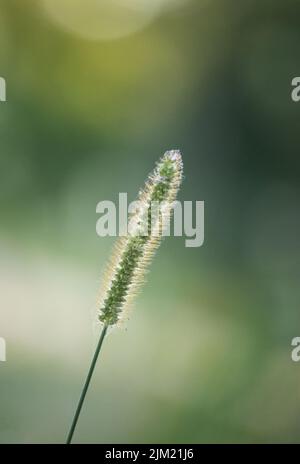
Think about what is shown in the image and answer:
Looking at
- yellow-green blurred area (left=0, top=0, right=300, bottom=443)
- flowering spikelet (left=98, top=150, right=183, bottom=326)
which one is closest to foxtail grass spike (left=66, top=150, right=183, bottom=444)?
flowering spikelet (left=98, top=150, right=183, bottom=326)

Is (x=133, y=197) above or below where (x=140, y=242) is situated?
above

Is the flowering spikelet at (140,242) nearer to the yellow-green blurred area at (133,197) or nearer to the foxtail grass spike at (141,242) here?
the foxtail grass spike at (141,242)

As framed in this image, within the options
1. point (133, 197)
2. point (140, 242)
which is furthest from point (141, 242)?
point (133, 197)

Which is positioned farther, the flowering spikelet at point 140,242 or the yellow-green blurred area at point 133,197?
the yellow-green blurred area at point 133,197

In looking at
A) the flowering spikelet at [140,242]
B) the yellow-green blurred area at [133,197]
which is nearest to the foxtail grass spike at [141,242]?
the flowering spikelet at [140,242]

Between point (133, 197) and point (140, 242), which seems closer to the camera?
point (140, 242)

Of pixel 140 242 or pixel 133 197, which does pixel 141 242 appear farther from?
pixel 133 197
